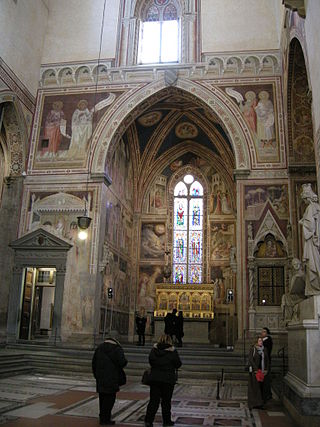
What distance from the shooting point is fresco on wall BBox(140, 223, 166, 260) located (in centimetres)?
2406

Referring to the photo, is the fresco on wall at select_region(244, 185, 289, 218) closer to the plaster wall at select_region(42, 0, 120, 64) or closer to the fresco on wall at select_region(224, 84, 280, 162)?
the fresco on wall at select_region(224, 84, 280, 162)

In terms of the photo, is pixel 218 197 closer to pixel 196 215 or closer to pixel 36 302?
pixel 196 215

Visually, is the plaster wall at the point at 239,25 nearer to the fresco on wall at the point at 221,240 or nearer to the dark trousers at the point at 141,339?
the fresco on wall at the point at 221,240

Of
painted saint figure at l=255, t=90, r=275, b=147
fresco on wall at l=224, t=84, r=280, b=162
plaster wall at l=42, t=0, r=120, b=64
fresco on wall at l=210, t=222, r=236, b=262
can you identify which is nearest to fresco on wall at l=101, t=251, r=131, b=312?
fresco on wall at l=210, t=222, r=236, b=262

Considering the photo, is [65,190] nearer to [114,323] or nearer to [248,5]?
[114,323]

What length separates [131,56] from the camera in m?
19.7

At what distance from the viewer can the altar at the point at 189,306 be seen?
2033 centimetres

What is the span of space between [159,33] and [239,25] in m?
3.56

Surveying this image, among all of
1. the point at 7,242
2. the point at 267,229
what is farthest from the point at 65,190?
the point at 267,229

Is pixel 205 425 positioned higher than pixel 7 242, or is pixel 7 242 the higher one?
pixel 7 242

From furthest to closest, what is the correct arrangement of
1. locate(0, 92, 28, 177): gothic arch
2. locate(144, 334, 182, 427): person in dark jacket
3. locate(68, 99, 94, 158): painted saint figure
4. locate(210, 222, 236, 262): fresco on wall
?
locate(210, 222, 236, 262): fresco on wall, locate(68, 99, 94, 158): painted saint figure, locate(0, 92, 28, 177): gothic arch, locate(144, 334, 182, 427): person in dark jacket

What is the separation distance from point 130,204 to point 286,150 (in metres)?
9.20

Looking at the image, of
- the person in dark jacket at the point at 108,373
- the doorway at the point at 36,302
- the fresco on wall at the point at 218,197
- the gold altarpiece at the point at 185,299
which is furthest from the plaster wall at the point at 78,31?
the person in dark jacket at the point at 108,373

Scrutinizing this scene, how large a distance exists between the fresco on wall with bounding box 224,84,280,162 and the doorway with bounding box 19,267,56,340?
32.4ft
